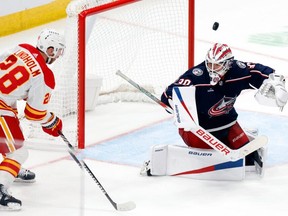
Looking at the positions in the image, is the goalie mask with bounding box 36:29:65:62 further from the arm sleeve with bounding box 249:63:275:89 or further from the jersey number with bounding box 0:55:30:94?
the arm sleeve with bounding box 249:63:275:89

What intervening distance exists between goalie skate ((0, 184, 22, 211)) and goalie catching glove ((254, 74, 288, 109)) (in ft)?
4.08

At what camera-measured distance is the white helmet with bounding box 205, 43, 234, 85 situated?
5.31 metres

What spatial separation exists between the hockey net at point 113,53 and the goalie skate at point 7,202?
0.97 metres

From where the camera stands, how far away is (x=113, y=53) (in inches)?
255

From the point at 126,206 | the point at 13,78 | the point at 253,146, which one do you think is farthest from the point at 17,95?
the point at 253,146

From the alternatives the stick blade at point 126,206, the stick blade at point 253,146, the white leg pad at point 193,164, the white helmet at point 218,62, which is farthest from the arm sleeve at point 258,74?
the stick blade at point 126,206

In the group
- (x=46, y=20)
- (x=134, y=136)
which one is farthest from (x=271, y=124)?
(x=46, y=20)

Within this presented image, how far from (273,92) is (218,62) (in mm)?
292

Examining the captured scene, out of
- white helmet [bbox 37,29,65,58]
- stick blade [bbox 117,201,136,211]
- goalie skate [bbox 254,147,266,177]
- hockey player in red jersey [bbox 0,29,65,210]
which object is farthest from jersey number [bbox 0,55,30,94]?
goalie skate [bbox 254,147,266,177]

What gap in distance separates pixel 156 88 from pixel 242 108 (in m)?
0.52

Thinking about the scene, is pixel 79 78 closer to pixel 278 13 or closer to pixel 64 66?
pixel 64 66

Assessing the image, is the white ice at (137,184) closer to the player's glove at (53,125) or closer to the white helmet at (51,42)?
the player's glove at (53,125)

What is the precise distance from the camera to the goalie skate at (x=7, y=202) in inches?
196

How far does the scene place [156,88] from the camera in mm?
6699
